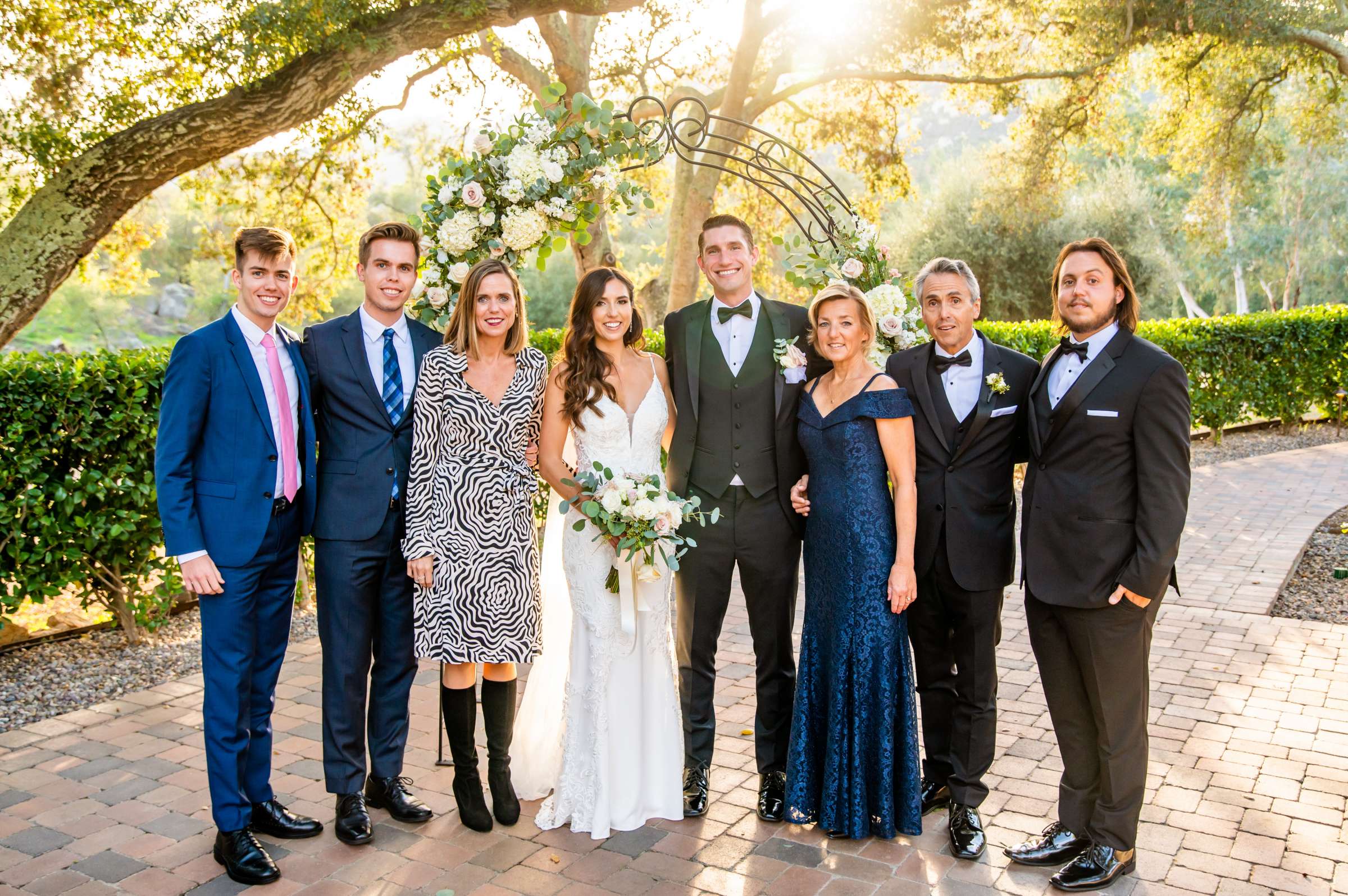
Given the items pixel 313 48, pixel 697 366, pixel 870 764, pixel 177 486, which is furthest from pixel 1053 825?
pixel 313 48

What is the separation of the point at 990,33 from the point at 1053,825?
37.1ft

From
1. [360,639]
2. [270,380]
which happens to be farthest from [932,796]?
[270,380]

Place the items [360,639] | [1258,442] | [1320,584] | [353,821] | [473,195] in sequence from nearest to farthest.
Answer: [353,821] < [360,639] < [473,195] < [1320,584] < [1258,442]

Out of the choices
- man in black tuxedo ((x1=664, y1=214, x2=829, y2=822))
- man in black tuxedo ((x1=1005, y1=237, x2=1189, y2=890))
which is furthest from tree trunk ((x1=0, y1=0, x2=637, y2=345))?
man in black tuxedo ((x1=1005, y1=237, x2=1189, y2=890))

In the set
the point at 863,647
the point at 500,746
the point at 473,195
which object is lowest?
the point at 500,746

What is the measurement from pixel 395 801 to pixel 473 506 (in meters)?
1.30

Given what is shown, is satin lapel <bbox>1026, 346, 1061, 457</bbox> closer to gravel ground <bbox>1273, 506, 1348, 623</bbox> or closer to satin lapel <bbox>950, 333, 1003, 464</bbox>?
satin lapel <bbox>950, 333, 1003, 464</bbox>

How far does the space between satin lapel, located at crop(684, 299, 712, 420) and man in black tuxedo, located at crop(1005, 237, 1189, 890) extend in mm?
1321

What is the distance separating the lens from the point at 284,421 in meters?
3.80

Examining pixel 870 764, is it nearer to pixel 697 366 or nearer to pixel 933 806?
pixel 933 806

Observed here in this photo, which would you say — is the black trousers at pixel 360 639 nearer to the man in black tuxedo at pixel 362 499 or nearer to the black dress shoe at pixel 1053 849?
the man in black tuxedo at pixel 362 499

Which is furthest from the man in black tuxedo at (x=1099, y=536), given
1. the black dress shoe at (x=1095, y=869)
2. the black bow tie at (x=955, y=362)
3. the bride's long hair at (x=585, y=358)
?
the bride's long hair at (x=585, y=358)

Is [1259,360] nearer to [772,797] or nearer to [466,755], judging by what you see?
[772,797]

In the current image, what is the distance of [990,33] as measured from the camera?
12586mm
